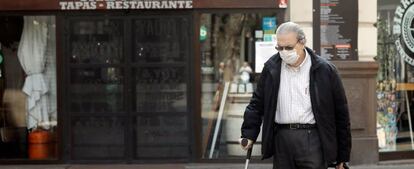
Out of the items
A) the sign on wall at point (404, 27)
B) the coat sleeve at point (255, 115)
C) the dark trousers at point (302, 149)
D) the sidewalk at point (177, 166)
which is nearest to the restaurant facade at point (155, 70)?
the sidewalk at point (177, 166)

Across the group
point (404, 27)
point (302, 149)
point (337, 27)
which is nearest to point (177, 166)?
point (337, 27)

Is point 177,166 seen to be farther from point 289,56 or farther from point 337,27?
point 289,56

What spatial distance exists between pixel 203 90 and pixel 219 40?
2.38 ft

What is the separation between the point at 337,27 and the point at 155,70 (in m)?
2.52

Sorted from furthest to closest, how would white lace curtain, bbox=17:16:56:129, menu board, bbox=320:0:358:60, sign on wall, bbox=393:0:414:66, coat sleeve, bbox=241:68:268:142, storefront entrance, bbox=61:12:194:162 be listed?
sign on wall, bbox=393:0:414:66 → white lace curtain, bbox=17:16:56:129 → storefront entrance, bbox=61:12:194:162 → menu board, bbox=320:0:358:60 → coat sleeve, bbox=241:68:268:142

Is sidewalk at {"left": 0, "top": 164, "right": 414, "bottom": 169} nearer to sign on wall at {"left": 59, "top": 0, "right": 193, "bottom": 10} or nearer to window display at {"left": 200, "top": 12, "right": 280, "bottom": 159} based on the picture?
window display at {"left": 200, "top": 12, "right": 280, "bottom": 159}

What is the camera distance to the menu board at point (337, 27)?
930 centimetres

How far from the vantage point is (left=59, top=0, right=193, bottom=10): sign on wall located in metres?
9.33

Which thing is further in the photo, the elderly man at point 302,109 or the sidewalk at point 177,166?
the sidewalk at point 177,166

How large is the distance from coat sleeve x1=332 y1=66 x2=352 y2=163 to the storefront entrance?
450 centimetres

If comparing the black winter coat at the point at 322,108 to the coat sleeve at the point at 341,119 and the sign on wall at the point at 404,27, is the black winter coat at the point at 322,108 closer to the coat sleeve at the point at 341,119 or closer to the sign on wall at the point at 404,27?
the coat sleeve at the point at 341,119

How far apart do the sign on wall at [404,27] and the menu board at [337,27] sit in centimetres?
90

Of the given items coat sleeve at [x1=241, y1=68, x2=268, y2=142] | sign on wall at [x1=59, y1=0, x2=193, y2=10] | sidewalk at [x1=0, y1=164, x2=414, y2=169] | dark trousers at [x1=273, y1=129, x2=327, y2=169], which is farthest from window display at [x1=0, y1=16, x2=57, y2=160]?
dark trousers at [x1=273, y1=129, x2=327, y2=169]

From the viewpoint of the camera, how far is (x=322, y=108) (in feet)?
16.7
